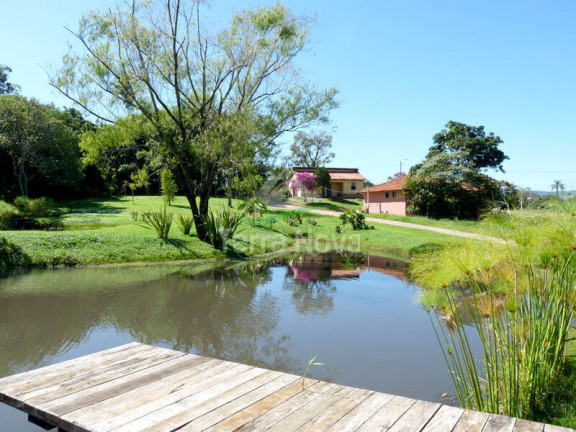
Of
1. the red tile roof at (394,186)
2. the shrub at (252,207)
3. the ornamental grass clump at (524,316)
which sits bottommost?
the ornamental grass clump at (524,316)

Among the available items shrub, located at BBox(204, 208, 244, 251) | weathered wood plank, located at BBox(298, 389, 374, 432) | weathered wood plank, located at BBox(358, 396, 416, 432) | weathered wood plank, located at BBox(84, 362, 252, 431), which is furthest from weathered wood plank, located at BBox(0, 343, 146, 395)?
shrub, located at BBox(204, 208, 244, 251)

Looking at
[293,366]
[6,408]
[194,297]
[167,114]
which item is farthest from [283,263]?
[6,408]

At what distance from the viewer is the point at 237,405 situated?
2961mm

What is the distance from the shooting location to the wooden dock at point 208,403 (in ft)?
8.75

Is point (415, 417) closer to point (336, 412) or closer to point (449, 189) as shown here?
point (336, 412)

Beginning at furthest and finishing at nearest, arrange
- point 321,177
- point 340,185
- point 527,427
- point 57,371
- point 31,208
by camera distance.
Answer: point 340,185
point 321,177
point 31,208
point 57,371
point 527,427

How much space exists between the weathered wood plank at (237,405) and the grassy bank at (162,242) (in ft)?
15.5

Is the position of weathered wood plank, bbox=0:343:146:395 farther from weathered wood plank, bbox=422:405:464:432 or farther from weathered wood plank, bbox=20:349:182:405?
weathered wood plank, bbox=422:405:464:432

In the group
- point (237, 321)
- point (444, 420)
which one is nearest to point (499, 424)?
point (444, 420)

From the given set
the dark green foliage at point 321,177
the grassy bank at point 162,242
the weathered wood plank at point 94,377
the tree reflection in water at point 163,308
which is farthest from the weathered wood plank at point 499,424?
the dark green foliage at point 321,177

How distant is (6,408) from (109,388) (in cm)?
162

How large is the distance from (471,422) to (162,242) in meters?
12.0

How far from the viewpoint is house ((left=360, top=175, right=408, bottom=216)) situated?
30344 millimetres

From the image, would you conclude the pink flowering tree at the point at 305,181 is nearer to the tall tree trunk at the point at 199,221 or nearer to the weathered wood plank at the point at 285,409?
the tall tree trunk at the point at 199,221
